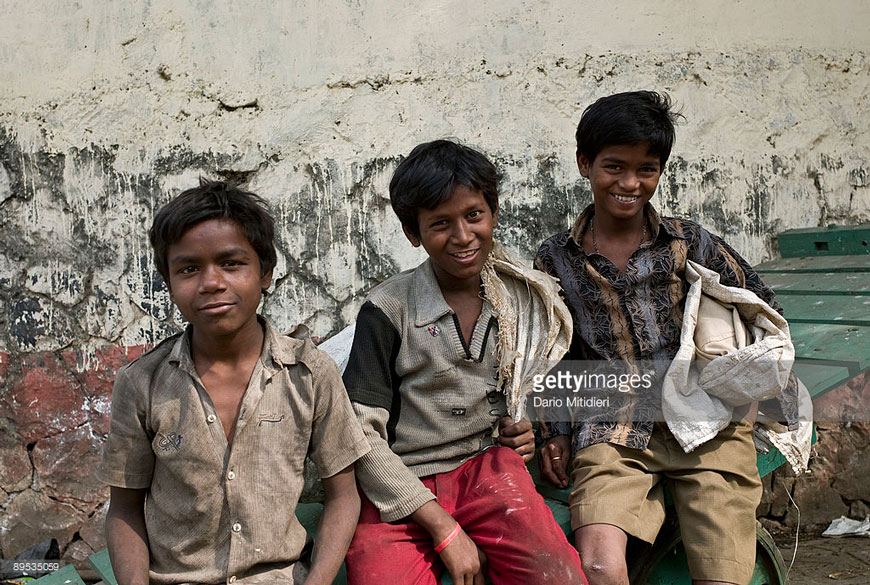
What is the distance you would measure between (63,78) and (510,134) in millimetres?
1876

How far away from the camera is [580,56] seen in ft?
11.1

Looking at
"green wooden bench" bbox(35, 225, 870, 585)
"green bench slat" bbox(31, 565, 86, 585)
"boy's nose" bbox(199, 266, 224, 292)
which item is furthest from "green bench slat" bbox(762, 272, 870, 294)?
"green bench slat" bbox(31, 565, 86, 585)

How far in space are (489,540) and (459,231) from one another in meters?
0.77

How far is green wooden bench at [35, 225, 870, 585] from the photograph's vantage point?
6.91ft

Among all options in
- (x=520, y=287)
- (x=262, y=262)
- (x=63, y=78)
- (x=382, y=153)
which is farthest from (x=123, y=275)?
(x=520, y=287)

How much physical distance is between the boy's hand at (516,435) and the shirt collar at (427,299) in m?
0.34

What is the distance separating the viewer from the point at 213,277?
1.67 metres

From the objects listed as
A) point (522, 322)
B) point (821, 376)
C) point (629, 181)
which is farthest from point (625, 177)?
point (821, 376)

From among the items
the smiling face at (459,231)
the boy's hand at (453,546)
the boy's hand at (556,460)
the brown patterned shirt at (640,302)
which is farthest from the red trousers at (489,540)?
the smiling face at (459,231)

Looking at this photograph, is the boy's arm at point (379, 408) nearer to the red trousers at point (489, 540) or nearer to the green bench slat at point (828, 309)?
the red trousers at point (489, 540)

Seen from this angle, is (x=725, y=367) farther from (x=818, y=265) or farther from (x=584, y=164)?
(x=818, y=265)

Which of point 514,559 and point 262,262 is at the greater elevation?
point 262,262

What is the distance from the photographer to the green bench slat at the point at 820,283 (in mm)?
2895

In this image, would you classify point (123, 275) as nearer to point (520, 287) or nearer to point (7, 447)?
point (7, 447)
